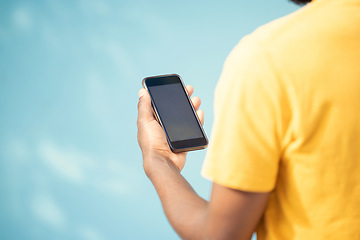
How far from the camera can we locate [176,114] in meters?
0.75

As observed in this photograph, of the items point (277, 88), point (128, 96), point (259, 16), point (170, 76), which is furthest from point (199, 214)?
point (259, 16)

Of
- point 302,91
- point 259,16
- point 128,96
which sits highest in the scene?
point 302,91

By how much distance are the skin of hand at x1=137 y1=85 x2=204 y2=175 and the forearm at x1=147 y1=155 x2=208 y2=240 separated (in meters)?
0.05

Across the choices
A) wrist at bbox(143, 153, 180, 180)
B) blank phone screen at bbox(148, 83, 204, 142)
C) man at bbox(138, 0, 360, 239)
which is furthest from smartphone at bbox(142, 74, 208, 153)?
man at bbox(138, 0, 360, 239)

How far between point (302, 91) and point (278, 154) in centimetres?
6

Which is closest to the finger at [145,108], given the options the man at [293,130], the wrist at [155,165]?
the wrist at [155,165]

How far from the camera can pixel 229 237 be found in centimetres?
36

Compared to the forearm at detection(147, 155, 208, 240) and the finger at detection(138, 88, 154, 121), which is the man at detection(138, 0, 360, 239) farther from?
the finger at detection(138, 88, 154, 121)

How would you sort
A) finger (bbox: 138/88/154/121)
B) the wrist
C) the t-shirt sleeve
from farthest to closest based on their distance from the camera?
1. finger (bbox: 138/88/154/121)
2. the wrist
3. the t-shirt sleeve

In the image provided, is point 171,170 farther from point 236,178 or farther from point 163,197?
point 236,178

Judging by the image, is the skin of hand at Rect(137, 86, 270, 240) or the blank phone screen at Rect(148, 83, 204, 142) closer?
the skin of hand at Rect(137, 86, 270, 240)

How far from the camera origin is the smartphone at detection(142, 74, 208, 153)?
72cm

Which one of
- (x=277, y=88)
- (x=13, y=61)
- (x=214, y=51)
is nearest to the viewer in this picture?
(x=277, y=88)

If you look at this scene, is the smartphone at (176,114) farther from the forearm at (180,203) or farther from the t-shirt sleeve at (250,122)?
the t-shirt sleeve at (250,122)
